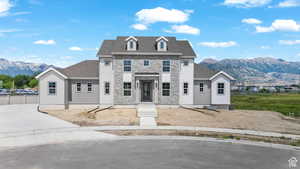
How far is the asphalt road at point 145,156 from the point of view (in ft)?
32.6

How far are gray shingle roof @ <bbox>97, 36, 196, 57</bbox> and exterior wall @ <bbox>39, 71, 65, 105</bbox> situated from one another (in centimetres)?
604

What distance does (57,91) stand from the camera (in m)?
28.4

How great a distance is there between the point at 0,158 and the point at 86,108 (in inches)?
734

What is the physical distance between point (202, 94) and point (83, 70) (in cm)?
1655

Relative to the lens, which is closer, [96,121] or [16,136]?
[16,136]

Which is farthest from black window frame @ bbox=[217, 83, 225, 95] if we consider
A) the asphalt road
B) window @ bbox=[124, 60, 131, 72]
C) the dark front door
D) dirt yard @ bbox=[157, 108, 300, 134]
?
the asphalt road

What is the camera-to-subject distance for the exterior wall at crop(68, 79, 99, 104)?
29516 mm

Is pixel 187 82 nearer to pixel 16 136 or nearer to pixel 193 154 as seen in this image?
pixel 193 154

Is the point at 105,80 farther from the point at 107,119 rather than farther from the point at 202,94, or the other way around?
the point at 202,94

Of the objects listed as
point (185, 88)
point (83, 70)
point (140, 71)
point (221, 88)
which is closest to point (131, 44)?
point (140, 71)

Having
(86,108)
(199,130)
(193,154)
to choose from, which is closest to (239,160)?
(193,154)

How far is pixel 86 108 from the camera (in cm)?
2936

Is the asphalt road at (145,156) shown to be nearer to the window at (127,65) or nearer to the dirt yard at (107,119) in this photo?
the dirt yard at (107,119)

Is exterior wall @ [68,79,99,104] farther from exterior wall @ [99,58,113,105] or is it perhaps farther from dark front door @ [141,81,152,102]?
dark front door @ [141,81,152,102]
